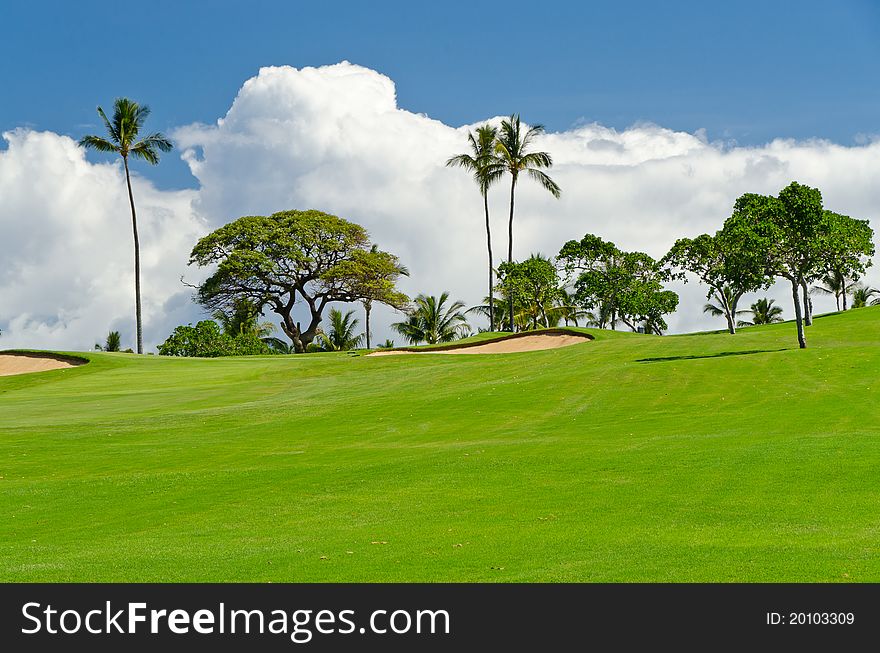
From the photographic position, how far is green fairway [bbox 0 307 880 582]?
1108cm

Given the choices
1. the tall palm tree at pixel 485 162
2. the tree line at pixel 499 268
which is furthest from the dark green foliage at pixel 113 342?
the tall palm tree at pixel 485 162

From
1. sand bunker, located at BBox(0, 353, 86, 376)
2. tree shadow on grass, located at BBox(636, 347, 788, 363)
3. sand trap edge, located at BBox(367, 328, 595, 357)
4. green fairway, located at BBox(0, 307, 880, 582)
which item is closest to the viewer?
green fairway, located at BBox(0, 307, 880, 582)

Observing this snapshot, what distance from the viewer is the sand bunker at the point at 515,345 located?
57062 mm

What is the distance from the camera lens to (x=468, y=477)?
18.0 meters

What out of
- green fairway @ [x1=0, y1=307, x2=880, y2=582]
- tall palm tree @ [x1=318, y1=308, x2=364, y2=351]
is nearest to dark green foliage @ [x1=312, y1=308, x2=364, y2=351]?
tall palm tree @ [x1=318, y1=308, x2=364, y2=351]

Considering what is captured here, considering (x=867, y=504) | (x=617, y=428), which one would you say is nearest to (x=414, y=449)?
(x=617, y=428)

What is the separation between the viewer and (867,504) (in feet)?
45.5

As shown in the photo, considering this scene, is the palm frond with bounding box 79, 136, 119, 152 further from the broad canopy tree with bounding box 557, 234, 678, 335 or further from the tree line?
the broad canopy tree with bounding box 557, 234, 678, 335

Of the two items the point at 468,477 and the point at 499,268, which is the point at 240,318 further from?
the point at 468,477

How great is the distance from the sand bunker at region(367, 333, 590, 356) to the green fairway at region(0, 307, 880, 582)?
60.5 feet

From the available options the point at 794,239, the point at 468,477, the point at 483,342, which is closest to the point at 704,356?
the point at 794,239
